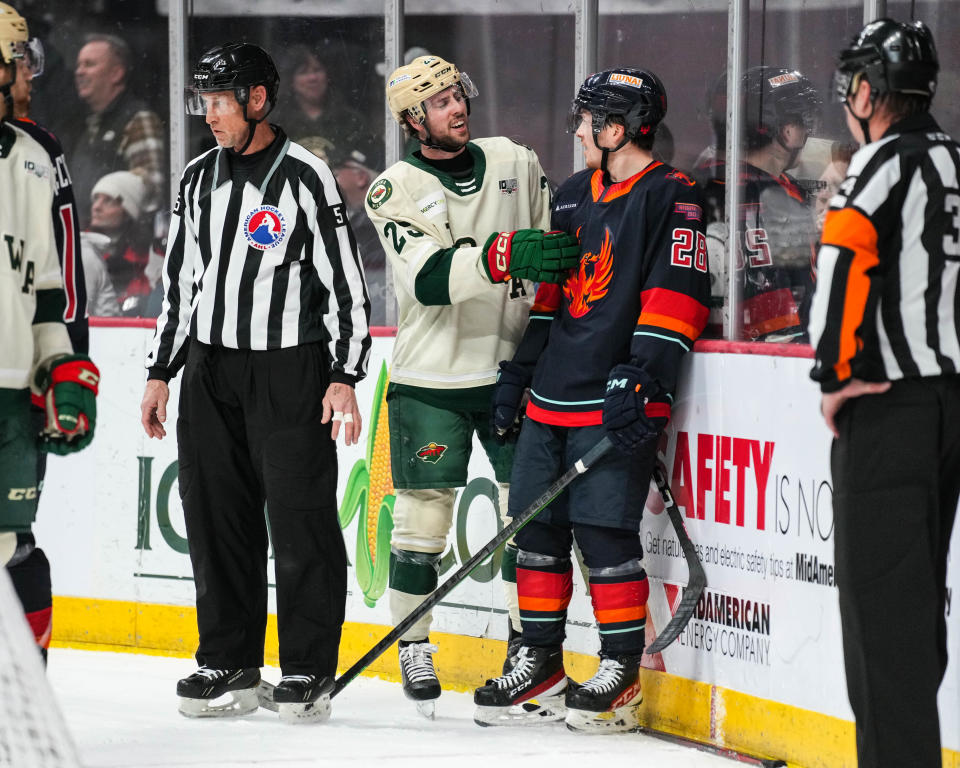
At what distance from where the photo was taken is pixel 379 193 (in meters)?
3.70

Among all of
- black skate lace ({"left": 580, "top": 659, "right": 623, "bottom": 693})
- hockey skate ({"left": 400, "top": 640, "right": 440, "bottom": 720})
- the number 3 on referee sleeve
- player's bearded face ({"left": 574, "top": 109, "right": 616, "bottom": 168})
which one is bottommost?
hockey skate ({"left": 400, "top": 640, "right": 440, "bottom": 720})

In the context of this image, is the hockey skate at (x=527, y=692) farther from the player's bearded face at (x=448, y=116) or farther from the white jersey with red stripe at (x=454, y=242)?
the player's bearded face at (x=448, y=116)

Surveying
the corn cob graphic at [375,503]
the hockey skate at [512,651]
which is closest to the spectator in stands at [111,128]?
the corn cob graphic at [375,503]

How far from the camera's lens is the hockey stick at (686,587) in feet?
11.2

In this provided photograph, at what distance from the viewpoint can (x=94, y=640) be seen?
4668 mm

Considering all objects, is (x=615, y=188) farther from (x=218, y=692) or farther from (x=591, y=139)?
(x=218, y=692)

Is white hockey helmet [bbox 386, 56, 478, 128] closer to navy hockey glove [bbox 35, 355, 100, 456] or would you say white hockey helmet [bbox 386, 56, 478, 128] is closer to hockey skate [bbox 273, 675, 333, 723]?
navy hockey glove [bbox 35, 355, 100, 456]

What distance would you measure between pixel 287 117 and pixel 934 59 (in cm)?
266

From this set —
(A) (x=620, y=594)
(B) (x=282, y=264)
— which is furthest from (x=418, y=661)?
(B) (x=282, y=264)

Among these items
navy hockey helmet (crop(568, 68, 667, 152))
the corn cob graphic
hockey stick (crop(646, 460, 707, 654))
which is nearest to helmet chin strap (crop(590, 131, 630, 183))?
navy hockey helmet (crop(568, 68, 667, 152))

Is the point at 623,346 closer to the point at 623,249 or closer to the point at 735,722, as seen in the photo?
the point at 623,249

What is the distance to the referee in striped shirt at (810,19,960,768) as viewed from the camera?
243cm

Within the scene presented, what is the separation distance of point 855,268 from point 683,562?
1.25 metres

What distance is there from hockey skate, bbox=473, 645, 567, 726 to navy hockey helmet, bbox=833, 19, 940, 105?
158cm
